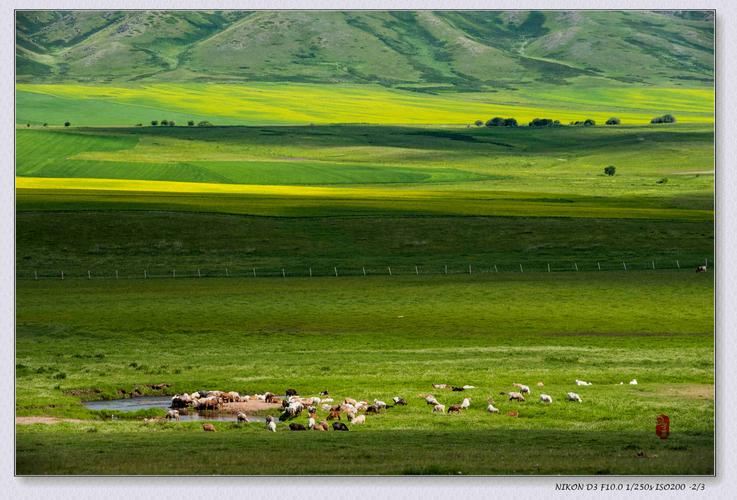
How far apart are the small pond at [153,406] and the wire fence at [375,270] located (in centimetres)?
2854

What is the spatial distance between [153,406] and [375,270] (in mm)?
33812

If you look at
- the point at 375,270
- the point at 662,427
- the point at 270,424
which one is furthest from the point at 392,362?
the point at 375,270

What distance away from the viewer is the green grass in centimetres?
3269

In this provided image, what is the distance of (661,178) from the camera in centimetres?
13425

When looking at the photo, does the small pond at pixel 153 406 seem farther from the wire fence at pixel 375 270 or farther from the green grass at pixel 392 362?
the wire fence at pixel 375 270

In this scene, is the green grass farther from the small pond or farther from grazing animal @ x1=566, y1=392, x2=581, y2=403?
the small pond

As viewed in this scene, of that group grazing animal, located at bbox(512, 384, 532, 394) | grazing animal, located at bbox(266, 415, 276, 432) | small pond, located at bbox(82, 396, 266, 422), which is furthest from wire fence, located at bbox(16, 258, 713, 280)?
grazing animal, located at bbox(266, 415, 276, 432)

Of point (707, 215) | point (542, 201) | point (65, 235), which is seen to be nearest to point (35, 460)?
point (65, 235)

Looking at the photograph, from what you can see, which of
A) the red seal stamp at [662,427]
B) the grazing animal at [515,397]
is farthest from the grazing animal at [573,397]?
the red seal stamp at [662,427]

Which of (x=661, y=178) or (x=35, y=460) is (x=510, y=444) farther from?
(x=661, y=178)

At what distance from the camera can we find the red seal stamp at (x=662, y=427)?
34644 millimetres

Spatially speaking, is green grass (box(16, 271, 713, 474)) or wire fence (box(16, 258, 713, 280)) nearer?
green grass (box(16, 271, 713, 474))

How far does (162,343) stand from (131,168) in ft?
289

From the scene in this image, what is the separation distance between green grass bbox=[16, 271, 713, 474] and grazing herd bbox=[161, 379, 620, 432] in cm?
51
